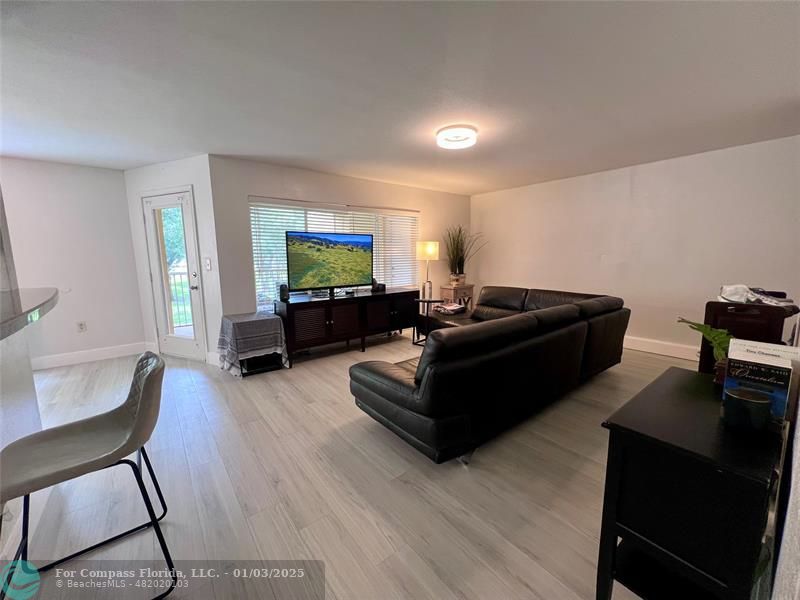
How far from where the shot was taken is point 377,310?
4438 millimetres

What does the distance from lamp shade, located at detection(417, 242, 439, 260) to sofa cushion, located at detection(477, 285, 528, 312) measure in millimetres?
1081

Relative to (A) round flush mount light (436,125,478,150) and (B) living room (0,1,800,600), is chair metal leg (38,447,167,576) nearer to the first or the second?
(B) living room (0,1,800,600)

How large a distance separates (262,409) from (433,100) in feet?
9.33

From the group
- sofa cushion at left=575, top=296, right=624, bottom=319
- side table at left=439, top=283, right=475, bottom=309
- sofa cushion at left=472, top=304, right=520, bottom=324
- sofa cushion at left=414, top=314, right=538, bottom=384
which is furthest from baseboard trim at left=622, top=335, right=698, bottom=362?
sofa cushion at left=414, top=314, right=538, bottom=384

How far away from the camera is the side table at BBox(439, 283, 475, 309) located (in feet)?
19.0

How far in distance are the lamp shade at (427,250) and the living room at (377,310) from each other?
1.14m

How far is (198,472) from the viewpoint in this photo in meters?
1.99

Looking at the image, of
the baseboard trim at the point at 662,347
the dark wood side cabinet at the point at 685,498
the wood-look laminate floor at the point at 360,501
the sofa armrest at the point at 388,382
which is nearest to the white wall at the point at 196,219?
the wood-look laminate floor at the point at 360,501


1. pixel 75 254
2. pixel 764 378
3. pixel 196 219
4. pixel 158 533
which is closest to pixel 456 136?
pixel 764 378

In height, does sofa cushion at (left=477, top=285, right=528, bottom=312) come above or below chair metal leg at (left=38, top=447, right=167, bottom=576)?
above

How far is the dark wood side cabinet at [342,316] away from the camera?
3.76 meters

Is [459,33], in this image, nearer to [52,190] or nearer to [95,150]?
[95,150]

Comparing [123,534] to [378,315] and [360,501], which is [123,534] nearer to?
[360,501]

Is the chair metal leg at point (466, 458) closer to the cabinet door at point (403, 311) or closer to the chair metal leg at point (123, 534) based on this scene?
the chair metal leg at point (123, 534)
